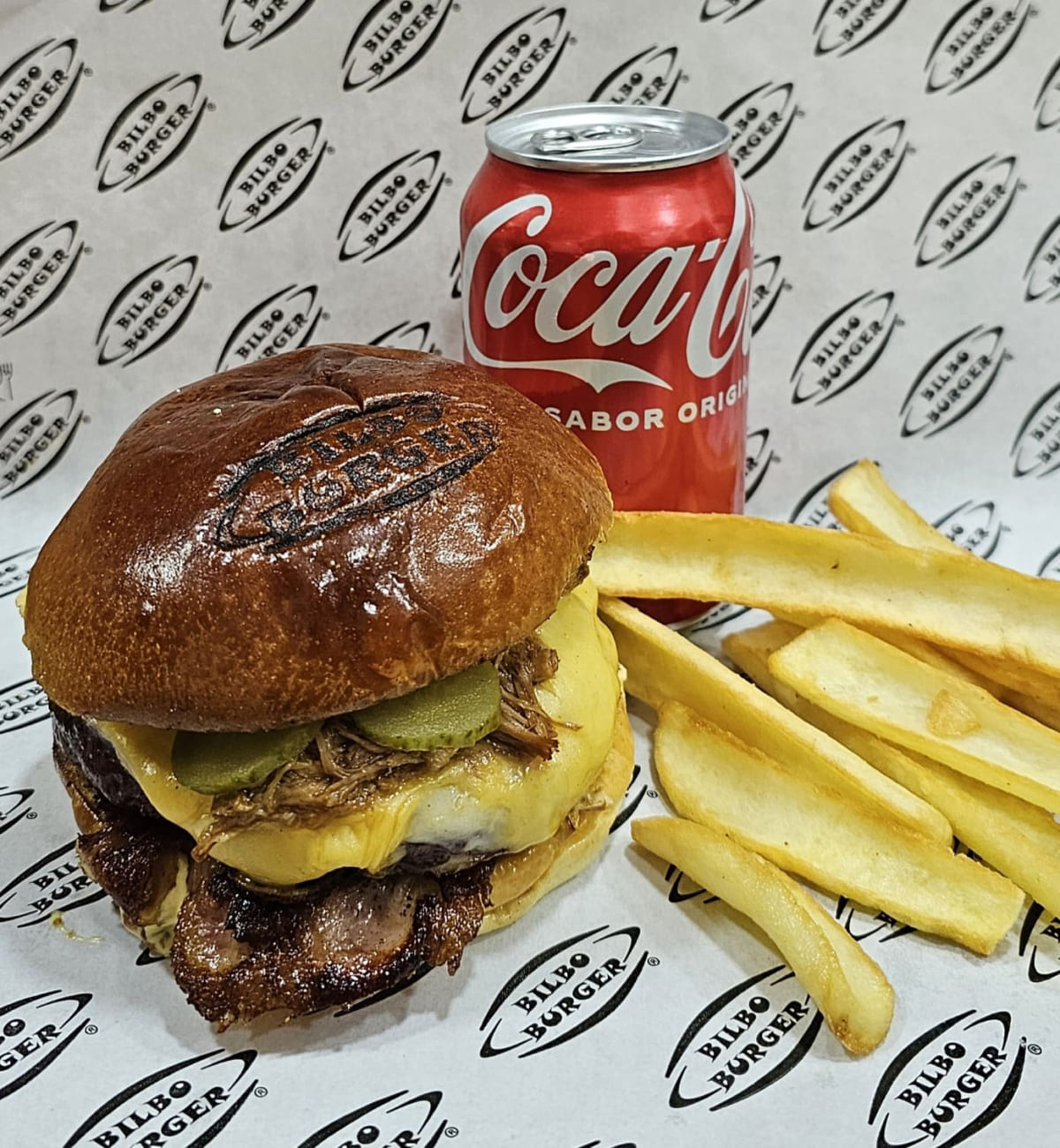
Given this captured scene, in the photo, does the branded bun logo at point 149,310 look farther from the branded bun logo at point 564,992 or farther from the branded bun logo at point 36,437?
the branded bun logo at point 564,992

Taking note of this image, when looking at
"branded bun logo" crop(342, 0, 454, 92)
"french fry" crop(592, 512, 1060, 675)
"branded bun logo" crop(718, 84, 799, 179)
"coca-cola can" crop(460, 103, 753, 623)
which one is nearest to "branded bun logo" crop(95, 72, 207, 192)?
"branded bun logo" crop(342, 0, 454, 92)

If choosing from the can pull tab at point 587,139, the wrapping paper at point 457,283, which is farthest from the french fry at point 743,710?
the can pull tab at point 587,139

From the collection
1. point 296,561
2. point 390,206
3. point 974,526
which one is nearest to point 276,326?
point 390,206

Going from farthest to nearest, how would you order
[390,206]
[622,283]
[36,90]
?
[390,206] < [36,90] < [622,283]

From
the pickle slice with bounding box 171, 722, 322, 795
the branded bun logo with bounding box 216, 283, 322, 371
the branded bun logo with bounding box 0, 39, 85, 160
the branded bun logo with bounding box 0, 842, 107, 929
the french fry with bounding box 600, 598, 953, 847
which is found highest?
the branded bun logo with bounding box 0, 39, 85, 160

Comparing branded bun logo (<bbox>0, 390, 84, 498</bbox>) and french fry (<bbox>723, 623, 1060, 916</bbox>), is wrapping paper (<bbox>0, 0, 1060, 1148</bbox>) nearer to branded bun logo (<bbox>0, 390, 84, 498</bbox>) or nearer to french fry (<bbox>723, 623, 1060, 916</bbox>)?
branded bun logo (<bbox>0, 390, 84, 498</bbox>)

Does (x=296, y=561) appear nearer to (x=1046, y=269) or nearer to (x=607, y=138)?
(x=607, y=138)

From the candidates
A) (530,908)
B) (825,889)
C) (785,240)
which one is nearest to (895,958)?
(825,889)
